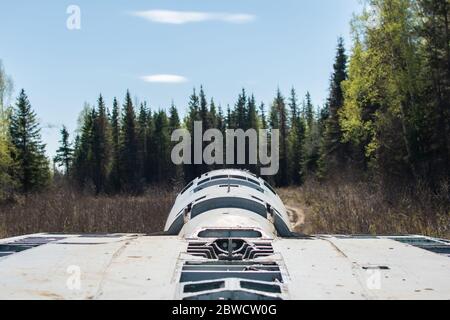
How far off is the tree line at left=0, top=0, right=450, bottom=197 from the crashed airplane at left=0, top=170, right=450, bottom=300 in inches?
875

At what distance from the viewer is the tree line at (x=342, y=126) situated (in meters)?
30.2

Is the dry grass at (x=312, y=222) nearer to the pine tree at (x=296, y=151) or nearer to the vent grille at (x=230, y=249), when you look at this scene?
the vent grille at (x=230, y=249)

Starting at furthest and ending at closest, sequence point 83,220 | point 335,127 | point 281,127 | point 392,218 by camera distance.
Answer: point 281,127
point 335,127
point 83,220
point 392,218

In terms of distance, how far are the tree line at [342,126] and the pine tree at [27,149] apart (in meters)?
0.10

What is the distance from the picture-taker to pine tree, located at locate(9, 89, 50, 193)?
53.7 meters

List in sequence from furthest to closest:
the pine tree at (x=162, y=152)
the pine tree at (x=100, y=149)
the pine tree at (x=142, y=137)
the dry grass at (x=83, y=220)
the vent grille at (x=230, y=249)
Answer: the pine tree at (x=162, y=152)
the pine tree at (x=142, y=137)
the pine tree at (x=100, y=149)
the dry grass at (x=83, y=220)
the vent grille at (x=230, y=249)

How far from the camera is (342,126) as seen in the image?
38906 mm

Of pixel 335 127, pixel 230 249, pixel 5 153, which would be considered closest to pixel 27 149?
pixel 5 153

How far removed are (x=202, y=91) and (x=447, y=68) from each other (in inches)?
2241

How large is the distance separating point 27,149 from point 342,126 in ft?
104

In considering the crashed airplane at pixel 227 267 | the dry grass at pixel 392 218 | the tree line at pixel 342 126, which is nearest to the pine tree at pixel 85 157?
the tree line at pixel 342 126

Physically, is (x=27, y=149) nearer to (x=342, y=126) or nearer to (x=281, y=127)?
(x=342, y=126)

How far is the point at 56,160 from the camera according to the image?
88.5 m
